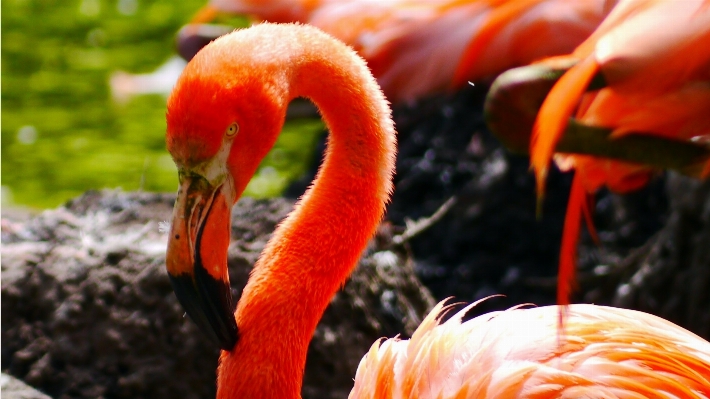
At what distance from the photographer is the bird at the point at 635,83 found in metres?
1.45

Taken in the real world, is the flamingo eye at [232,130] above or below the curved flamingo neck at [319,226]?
above

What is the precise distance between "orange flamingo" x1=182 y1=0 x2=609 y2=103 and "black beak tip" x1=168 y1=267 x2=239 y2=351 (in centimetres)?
59

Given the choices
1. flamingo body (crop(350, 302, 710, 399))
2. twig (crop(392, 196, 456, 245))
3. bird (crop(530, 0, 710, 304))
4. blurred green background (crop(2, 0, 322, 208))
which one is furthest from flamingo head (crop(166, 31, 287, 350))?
blurred green background (crop(2, 0, 322, 208))

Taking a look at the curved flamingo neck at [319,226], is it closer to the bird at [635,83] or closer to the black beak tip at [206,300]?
the black beak tip at [206,300]

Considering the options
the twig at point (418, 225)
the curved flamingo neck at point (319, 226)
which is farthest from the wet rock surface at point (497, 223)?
the curved flamingo neck at point (319, 226)

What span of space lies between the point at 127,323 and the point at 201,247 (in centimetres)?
84

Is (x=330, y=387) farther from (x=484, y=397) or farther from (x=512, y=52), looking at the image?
(x=512, y=52)

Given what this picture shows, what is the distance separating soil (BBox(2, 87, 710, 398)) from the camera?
2830 mm

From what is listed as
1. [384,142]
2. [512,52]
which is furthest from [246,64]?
[512,52]

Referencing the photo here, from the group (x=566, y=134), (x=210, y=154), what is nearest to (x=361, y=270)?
(x=210, y=154)

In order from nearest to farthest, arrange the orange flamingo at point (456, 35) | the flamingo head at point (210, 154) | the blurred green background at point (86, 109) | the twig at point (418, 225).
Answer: the orange flamingo at point (456, 35) < the flamingo head at point (210, 154) < the twig at point (418, 225) < the blurred green background at point (86, 109)

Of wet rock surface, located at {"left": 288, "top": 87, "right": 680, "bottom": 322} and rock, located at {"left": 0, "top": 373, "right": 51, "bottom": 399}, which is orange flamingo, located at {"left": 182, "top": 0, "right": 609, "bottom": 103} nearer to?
rock, located at {"left": 0, "top": 373, "right": 51, "bottom": 399}

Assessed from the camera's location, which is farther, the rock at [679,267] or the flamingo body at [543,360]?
the rock at [679,267]

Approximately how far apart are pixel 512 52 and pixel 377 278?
4.66 feet
